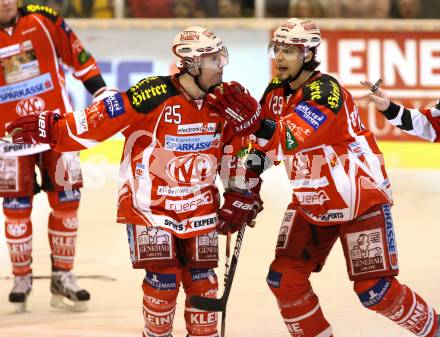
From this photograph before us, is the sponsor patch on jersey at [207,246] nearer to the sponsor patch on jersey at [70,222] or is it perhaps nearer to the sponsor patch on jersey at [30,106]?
the sponsor patch on jersey at [70,222]

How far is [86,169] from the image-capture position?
1051cm

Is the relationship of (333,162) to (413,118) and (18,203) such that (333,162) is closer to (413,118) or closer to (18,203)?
(413,118)

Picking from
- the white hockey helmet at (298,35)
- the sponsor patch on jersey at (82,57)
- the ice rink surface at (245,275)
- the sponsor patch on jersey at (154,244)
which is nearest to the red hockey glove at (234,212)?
the sponsor patch on jersey at (154,244)

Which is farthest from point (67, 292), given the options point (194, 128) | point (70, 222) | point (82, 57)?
point (194, 128)

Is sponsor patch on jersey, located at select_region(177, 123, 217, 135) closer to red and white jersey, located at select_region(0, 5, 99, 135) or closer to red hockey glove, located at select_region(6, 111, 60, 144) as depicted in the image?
red hockey glove, located at select_region(6, 111, 60, 144)

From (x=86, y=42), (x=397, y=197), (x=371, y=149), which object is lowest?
(x=397, y=197)

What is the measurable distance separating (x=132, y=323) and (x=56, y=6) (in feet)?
19.7

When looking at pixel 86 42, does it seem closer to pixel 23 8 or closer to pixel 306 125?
pixel 23 8

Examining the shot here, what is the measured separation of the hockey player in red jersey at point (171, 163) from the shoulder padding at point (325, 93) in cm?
37

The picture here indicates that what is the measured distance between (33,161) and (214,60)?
1901 millimetres

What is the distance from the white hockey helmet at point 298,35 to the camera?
529 cm

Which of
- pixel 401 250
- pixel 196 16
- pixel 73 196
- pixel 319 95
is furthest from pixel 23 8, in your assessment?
pixel 196 16

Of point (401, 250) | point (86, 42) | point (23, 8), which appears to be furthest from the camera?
point (86, 42)

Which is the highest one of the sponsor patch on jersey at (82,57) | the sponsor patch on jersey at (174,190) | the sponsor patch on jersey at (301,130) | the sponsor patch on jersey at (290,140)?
the sponsor patch on jersey at (301,130)
